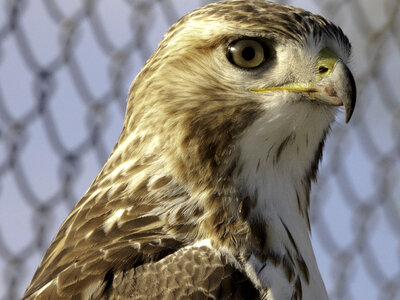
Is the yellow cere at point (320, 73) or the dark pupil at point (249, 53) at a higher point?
the dark pupil at point (249, 53)

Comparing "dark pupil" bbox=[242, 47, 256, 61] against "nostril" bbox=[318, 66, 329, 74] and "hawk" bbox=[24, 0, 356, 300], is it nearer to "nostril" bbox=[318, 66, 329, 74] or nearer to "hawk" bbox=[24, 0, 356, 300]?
"hawk" bbox=[24, 0, 356, 300]

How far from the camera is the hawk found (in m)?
2.30

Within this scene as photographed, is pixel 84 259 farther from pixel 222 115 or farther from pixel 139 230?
pixel 222 115

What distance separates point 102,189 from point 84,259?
31cm

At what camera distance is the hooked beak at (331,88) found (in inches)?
96.1

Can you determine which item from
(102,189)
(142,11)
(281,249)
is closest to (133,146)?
(102,189)

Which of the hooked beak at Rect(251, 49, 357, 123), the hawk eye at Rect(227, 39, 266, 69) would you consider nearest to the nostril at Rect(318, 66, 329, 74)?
the hooked beak at Rect(251, 49, 357, 123)

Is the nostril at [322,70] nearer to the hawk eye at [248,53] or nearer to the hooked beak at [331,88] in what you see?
the hooked beak at [331,88]

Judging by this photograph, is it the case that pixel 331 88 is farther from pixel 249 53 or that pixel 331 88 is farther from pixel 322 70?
pixel 249 53

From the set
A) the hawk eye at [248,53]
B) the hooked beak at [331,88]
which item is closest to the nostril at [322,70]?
the hooked beak at [331,88]

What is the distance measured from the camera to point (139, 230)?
236 centimetres

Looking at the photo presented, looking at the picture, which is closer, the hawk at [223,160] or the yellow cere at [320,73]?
the hawk at [223,160]

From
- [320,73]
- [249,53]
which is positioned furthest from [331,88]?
[249,53]

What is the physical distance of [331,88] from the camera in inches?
97.6
